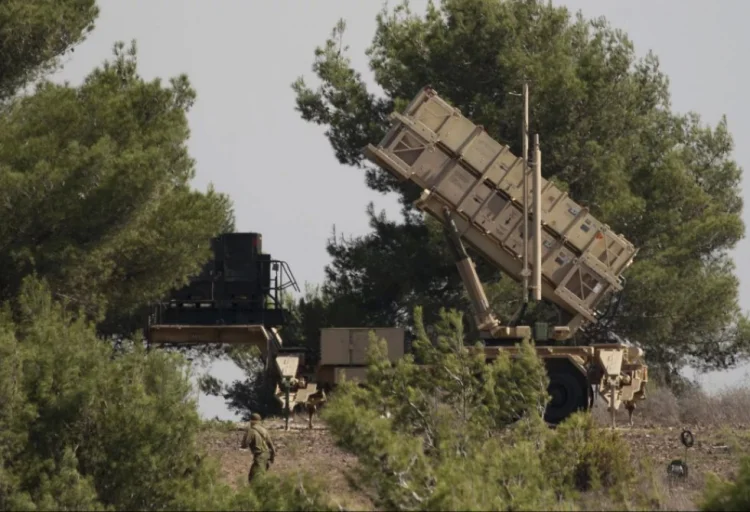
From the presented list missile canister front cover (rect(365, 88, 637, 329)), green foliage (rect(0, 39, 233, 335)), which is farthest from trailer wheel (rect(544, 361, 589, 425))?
green foliage (rect(0, 39, 233, 335))

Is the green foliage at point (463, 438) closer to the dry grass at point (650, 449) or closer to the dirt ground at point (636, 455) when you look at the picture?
the dry grass at point (650, 449)

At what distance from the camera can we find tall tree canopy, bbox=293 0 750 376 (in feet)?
120

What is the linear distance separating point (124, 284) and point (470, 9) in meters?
11.8

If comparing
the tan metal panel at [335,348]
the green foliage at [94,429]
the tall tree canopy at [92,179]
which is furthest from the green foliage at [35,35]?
the green foliage at [94,429]

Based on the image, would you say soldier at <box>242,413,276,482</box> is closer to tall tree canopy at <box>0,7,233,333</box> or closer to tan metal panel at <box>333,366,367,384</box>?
tall tree canopy at <box>0,7,233,333</box>

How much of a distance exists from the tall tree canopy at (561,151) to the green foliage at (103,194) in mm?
7820

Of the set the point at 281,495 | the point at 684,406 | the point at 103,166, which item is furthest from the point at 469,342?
the point at 281,495

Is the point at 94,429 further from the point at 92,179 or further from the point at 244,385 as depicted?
the point at 244,385

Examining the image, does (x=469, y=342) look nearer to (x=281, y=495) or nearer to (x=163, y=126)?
(x=163, y=126)

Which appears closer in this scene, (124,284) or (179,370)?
(179,370)

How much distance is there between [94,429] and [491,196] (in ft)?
29.7

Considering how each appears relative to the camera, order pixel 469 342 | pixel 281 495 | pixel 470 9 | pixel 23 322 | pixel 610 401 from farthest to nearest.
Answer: pixel 470 9
pixel 469 342
pixel 610 401
pixel 23 322
pixel 281 495

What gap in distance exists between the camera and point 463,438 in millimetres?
18438

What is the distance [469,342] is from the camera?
33.0 m
